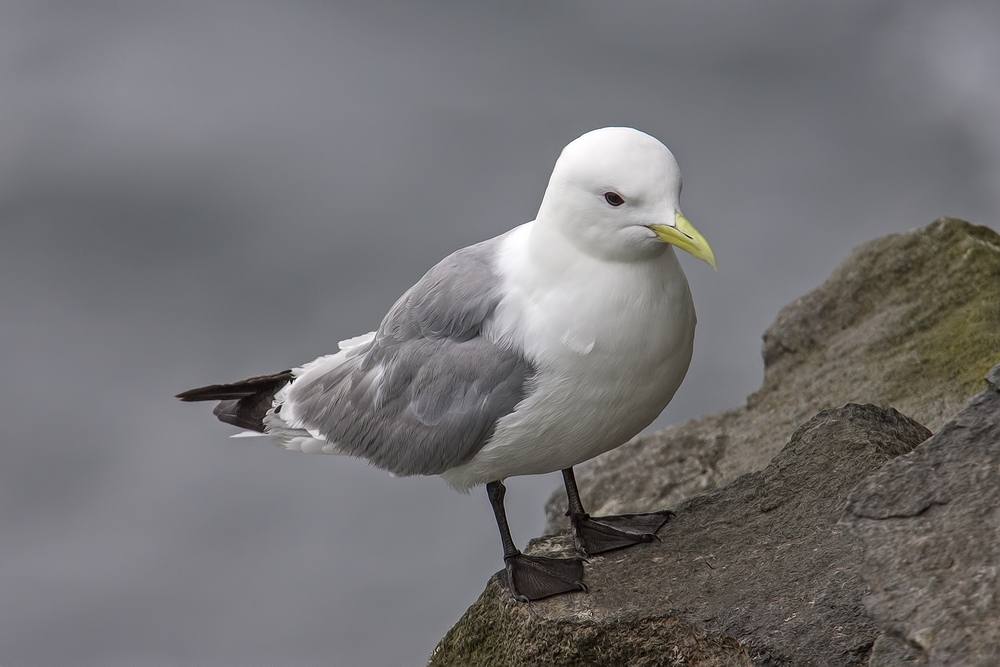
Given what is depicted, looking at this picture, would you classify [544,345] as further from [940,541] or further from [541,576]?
[940,541]

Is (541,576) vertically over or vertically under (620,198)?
under

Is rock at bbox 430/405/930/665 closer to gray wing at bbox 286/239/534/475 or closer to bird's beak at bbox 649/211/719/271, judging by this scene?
gray wing at bbox 286/239/534/475

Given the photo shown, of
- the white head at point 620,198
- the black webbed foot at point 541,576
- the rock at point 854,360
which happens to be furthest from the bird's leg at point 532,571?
the rock at point 854,360

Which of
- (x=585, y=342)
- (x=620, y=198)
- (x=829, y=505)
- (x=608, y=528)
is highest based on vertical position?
(x=620, y=198)

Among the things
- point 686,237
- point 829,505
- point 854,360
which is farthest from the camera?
point 854,360

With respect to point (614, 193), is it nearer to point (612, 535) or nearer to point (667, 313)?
point (667, 313)

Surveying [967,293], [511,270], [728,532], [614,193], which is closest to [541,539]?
[728,532]

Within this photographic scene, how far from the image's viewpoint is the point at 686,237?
308 cm

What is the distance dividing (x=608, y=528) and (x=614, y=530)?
2 cm

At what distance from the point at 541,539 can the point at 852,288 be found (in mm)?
2056

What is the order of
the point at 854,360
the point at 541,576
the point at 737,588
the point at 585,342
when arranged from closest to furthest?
the point at 585,342 < the point at 737,588 < the point at 541,576 < the point at 854,360

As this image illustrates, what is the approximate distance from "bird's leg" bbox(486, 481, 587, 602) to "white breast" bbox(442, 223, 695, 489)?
37cm

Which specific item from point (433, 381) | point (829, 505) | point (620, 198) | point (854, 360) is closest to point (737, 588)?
point (829, 505)

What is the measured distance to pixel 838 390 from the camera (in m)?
4.87
